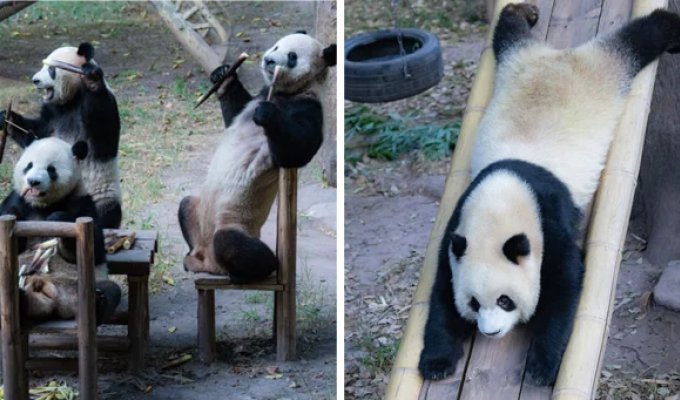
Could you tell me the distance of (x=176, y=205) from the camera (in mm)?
3342

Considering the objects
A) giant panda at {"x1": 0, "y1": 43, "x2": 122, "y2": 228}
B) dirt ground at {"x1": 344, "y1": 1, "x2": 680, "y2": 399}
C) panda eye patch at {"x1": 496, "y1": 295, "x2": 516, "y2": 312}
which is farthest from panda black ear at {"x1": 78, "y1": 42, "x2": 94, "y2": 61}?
dirt ground at {"x1": 344, "y1": 1, "x2": 680, "y2": 399}

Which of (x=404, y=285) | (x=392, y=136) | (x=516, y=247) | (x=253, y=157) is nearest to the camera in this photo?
(x=516, y=247)

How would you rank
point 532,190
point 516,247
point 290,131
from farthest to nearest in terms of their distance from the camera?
point 290,131 → point 532,190 → point 516,247

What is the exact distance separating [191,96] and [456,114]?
355cm

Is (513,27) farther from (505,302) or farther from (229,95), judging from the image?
(505,302)

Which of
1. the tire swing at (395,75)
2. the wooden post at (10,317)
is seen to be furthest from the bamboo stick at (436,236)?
the tire swing at (395,75)

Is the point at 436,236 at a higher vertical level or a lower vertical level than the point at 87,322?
higher

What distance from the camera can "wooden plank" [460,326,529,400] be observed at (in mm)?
2773

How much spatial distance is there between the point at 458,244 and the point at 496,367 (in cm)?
40

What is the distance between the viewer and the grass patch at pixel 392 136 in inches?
242

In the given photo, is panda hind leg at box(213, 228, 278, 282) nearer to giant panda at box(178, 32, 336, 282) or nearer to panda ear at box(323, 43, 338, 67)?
giant panda at box(178, 32, 336, 282)

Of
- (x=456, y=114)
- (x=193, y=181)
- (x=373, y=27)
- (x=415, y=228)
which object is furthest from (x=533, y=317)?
(x=373, y=27)

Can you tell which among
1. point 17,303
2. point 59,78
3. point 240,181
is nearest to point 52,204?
point 17,303

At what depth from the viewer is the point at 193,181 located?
3.36m
